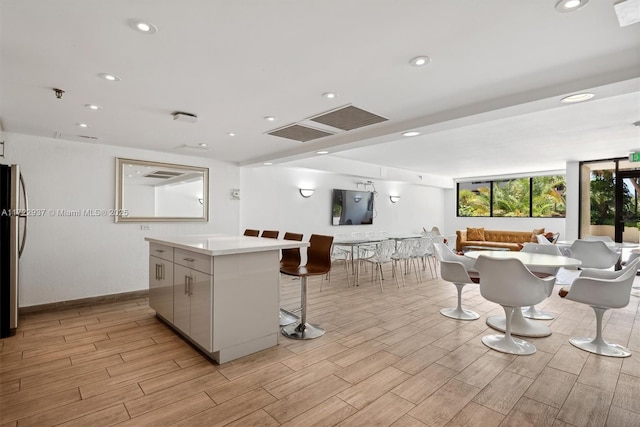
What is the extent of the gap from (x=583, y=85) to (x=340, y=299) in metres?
3.56

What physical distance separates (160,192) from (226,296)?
10.5 ft

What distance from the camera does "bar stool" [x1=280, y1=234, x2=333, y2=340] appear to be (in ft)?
10.2

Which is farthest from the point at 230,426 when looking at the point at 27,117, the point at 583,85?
the point at 27,117

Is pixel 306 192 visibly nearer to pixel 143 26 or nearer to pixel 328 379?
pixel 328 379

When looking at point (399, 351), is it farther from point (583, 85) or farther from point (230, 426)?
point (583, 85)

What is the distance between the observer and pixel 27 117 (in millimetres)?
3166

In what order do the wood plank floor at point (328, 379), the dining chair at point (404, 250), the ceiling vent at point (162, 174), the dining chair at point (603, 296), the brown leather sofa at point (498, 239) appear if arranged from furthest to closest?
1. the brown leather sofa at point (498, 239)
2. the dining chair at point (404, 250)
3. the ceiling vent at point (162, 174)
4. the dining chair at point (603, 296)
5. the wood plank floor at point (328, 379)

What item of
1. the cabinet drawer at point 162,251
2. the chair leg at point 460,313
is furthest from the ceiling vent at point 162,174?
the chair leg at point 460,313

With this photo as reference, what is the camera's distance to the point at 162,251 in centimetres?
340

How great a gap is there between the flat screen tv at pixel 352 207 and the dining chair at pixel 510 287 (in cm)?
460

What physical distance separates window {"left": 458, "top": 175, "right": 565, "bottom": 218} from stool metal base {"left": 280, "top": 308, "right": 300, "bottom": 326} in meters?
8.42

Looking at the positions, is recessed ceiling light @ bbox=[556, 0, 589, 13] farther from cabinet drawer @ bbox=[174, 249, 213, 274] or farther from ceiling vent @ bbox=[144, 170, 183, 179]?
ceiling vent @ bbox=[144, 170, 183, 179]

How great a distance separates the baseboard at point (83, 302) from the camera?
3.90m

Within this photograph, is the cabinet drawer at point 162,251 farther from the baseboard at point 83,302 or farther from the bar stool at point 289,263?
the baseboard at point 83,302
